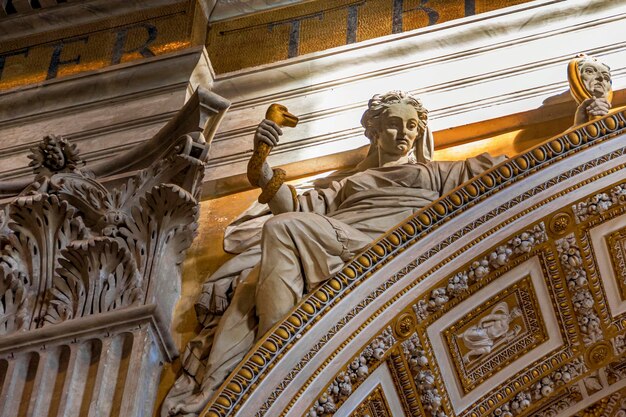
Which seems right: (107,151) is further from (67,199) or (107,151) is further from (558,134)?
(558,134)

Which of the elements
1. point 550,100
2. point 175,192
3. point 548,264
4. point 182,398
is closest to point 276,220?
point 175,192

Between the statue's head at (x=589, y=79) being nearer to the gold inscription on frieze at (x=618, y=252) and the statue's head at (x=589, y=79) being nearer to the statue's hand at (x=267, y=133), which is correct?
the gold inscription on frieze at (x=618, y=252)

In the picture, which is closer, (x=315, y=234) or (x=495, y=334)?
(x=315, y=234)

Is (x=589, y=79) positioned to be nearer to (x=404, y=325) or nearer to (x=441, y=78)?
(x=441, y=78)

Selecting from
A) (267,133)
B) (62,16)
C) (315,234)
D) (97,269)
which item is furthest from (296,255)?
(62,16)

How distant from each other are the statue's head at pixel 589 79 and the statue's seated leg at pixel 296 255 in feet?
4.69

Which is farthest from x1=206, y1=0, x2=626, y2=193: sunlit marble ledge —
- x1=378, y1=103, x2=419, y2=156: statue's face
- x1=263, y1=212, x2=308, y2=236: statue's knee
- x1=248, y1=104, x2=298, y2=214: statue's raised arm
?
x1=263, y1=212, x2=308, y2=236: statue's knee

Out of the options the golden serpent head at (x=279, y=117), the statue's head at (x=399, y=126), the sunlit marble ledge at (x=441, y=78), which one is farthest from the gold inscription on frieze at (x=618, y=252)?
the golden serpent head at (x=279, y=117)

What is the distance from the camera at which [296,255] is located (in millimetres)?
6000

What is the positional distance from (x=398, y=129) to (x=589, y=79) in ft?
3.35

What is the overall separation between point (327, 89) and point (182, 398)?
2.49m

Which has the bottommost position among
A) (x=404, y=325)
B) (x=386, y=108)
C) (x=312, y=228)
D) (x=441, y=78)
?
(x=404, y=325)

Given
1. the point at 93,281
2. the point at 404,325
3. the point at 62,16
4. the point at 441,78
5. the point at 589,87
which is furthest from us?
the point at 62,16

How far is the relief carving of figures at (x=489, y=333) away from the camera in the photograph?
6.27m
